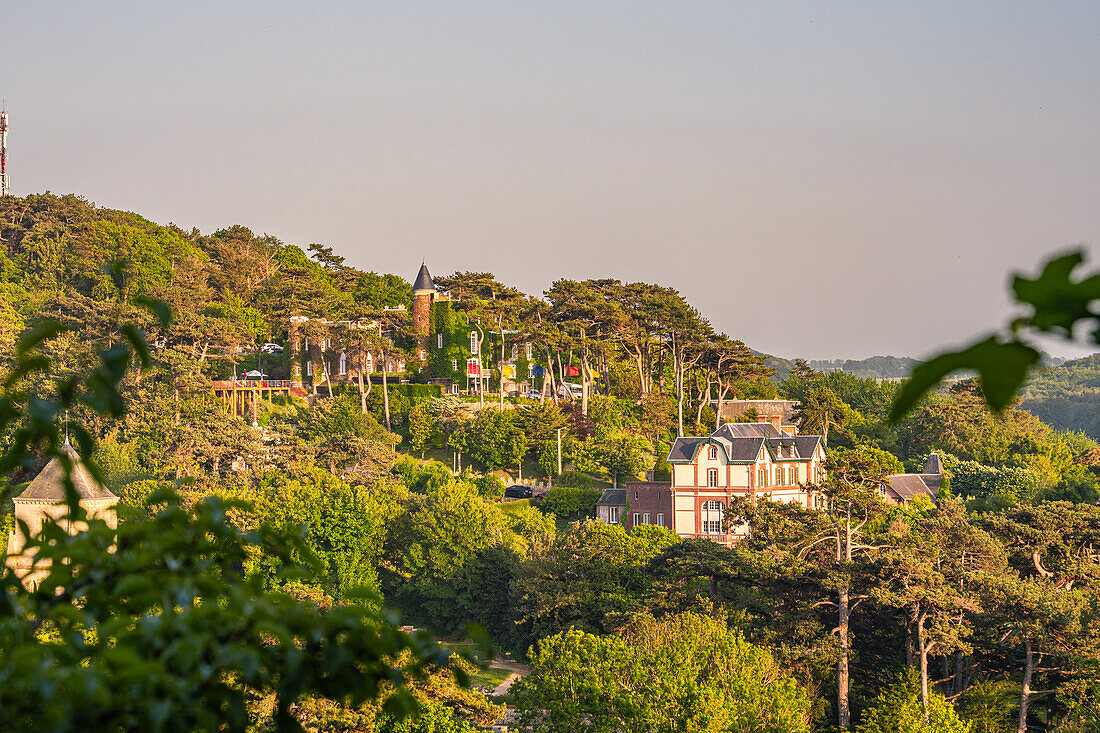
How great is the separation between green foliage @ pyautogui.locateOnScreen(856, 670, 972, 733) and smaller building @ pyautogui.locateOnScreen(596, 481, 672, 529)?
17.2 meters

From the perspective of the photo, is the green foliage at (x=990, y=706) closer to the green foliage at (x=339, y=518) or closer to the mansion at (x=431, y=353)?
the green foliage at (x=339, y=518)

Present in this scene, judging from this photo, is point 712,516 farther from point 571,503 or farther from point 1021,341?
point 1021,341

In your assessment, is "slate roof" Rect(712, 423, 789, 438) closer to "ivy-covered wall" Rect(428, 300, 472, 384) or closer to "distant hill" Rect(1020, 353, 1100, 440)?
"ivy-covered wall" Rect(428, 300, 472, 384)

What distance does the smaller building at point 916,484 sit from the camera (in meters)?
47.4

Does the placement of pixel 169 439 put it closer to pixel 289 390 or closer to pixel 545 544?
pixel 289 390

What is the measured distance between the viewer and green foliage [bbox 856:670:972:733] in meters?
22.8

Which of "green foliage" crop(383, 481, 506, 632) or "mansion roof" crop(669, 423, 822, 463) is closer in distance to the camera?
"green foliage" crop(383, 481, 506, 632)

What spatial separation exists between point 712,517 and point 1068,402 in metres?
140

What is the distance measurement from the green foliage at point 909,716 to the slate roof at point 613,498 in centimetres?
1911

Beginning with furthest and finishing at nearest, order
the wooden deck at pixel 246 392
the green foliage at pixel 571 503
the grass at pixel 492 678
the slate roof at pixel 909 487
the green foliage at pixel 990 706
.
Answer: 1. the wooden deck at pixel 246 392
2. the slate roof at pixel 909 487
3. the green foliage at pixel 571 503
4. the grass at pixel 492 678
5. the green foliage at pixel 990 706

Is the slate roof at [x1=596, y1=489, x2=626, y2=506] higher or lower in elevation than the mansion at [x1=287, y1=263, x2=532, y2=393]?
lower

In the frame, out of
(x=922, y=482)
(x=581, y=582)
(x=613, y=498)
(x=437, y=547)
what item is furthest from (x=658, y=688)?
(x=922, y=482)

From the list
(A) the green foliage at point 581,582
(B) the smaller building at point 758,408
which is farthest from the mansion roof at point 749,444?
(B) the smaller building at point 758,408

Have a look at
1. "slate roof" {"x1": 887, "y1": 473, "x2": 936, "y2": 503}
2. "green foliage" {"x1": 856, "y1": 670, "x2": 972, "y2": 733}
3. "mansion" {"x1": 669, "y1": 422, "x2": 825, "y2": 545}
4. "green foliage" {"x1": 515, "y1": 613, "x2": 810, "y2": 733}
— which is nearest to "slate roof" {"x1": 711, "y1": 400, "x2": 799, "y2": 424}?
"slate roof" {"x1": 887, "y1": 473, "x2": 936, "y2": 503}
